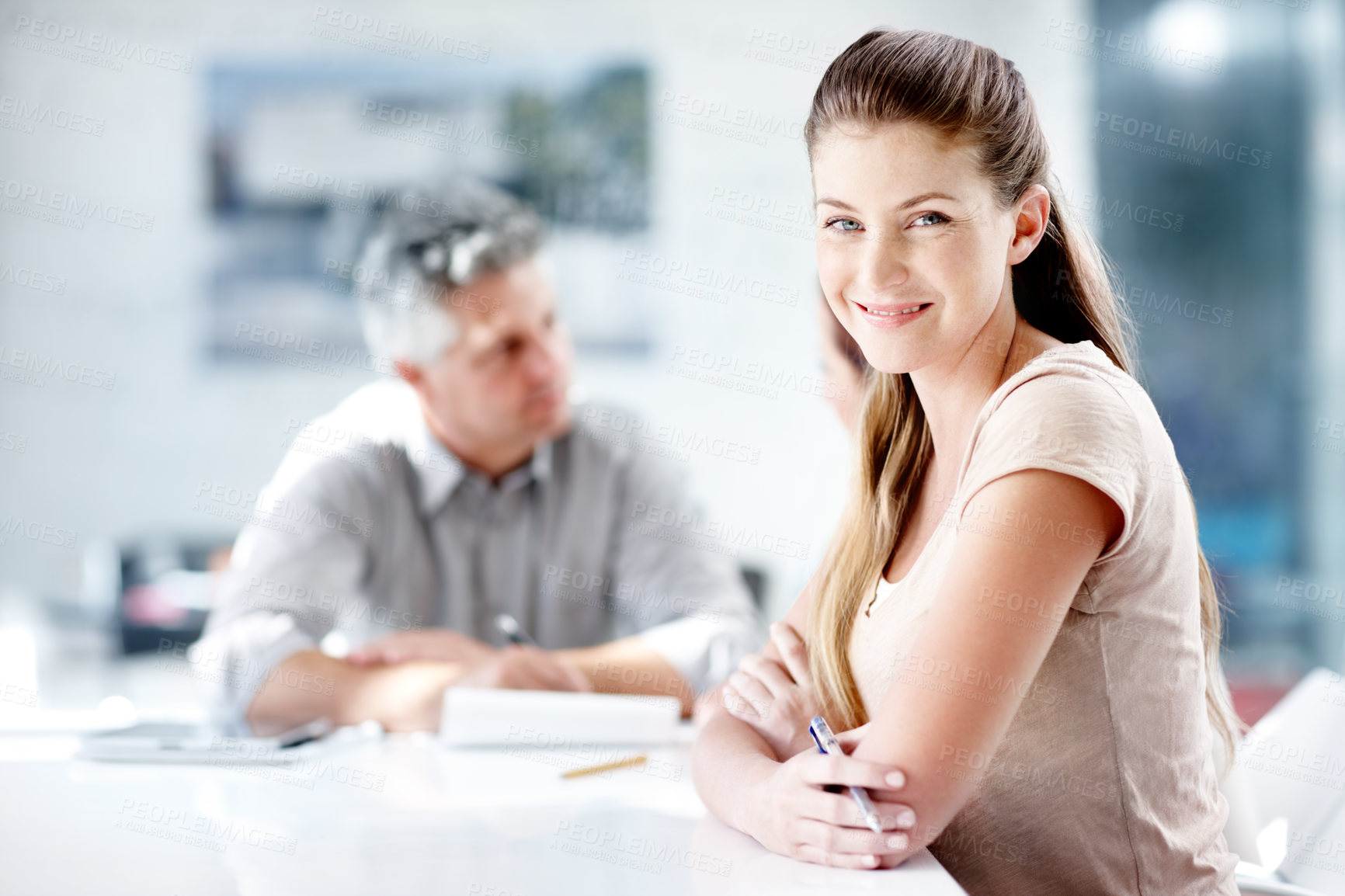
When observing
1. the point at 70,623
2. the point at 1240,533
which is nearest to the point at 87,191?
the point at 70,623

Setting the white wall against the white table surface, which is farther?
the white wall

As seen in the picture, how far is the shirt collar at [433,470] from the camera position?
237 centimetres

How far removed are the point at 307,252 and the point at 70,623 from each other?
1543 millimetres

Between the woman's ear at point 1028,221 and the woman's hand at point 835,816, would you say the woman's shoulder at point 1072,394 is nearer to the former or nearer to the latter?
the woman's ear at point 1028,221

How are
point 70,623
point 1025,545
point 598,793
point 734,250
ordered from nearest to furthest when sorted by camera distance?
point 1025,545
point 598,793
point 70,623
point 734,250

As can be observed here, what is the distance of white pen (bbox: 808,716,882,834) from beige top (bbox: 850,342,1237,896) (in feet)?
0.33

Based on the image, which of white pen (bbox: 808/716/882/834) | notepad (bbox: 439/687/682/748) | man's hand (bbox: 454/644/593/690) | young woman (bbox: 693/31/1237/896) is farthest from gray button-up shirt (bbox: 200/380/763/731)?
white pen (bbox: 808/716/882/834)

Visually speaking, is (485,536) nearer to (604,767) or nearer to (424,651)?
(424,651)

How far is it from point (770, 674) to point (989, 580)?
1.28ft

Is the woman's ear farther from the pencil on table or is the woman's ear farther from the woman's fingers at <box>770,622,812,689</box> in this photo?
the pencil on table

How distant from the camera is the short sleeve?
0.95 meters

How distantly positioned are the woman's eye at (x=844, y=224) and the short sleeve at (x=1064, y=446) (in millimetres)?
238

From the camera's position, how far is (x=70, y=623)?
395cm

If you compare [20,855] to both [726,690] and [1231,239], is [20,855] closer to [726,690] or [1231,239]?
[726,690]
